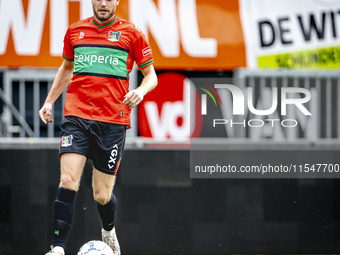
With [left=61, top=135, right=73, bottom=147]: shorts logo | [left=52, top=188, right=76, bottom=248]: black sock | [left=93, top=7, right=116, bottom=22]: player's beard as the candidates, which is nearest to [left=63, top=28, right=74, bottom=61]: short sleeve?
[left=93, top=7, right=116, bottom=22]: player's beard

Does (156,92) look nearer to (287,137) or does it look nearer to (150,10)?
(150,10)

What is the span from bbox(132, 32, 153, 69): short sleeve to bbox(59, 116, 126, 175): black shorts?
56cm

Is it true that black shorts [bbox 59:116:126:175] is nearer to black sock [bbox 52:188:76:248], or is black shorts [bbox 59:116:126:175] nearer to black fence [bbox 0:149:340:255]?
black sock [bbox 52:188:76:248]

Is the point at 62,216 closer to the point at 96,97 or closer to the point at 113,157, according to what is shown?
the point at 113,157

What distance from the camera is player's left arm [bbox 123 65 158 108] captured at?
3508mm

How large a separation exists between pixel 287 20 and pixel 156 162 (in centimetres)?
288

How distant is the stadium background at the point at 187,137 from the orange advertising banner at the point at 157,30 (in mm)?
13

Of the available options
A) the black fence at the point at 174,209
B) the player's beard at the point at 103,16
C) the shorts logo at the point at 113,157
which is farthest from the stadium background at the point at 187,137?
the player's beard at the point at 103,16

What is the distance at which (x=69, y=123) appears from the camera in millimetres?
3768

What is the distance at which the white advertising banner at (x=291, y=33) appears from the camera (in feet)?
21.1

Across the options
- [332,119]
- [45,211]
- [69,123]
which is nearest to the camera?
[69,123]

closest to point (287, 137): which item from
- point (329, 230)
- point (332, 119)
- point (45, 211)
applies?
point (332, 119)

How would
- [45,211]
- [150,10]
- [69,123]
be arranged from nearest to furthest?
[69,123], [45,211], [150,10]

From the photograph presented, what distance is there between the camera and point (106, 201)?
13.6 ft
